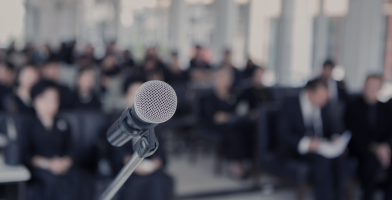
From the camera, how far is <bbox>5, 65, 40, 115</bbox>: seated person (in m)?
4.49

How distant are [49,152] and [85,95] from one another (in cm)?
166

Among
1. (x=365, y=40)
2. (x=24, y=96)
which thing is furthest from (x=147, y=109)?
(x=365, y=40)

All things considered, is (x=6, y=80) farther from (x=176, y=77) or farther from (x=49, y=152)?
(x=176, y=77)

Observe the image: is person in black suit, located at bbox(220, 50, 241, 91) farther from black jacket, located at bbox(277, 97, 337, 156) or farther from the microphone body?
the microphone body

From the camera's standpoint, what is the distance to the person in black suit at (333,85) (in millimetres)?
5637

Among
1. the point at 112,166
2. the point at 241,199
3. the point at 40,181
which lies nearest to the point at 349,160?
the point at 241,199

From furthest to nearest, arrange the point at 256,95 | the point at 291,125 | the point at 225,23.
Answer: the point at 225,23, the point at 256,95, the point at 291,125

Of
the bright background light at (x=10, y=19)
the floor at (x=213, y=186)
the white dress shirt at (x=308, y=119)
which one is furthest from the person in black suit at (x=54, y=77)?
the bright background light at (x=10, y=19)

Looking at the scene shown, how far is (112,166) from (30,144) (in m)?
0.66

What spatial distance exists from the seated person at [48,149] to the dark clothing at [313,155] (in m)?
1.95

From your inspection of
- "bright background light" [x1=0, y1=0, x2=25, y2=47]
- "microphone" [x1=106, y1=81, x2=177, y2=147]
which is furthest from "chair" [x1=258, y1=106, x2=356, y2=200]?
"bright background light" [x1=0, y1=0, x2=25, y2=47]

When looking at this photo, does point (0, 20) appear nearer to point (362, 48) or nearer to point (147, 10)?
point (147, 10)

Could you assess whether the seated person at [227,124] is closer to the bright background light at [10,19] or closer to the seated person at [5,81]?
the seated person at [5,81]

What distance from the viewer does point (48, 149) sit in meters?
3.47
